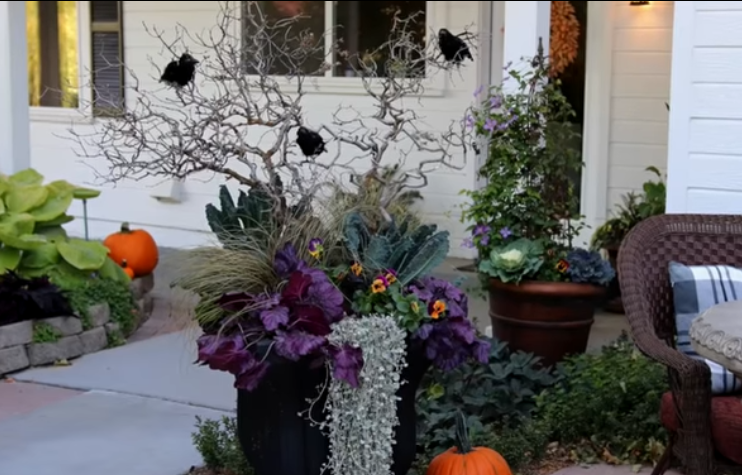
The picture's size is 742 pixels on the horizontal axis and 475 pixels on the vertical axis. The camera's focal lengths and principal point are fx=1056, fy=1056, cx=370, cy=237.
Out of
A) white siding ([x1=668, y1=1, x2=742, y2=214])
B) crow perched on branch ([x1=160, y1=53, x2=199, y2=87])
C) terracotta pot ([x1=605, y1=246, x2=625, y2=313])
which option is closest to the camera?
crow perched on branch ([x1=160, y1=53, x2=199, y2=87])

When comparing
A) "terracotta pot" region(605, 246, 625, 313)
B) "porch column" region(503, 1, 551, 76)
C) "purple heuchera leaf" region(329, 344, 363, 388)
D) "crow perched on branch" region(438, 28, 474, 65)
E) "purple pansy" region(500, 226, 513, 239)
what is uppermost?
"porch column" region(503, 1, 551, 76)

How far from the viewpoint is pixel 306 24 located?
8.62 meters

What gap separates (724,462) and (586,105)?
14.8ft

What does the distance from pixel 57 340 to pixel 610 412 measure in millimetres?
2914

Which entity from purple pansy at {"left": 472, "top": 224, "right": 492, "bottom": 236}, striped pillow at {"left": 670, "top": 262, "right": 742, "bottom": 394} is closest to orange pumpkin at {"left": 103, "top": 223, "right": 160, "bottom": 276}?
purple pansy at {"left": 472, "top": 224, "right": 492, "bottom": 236}

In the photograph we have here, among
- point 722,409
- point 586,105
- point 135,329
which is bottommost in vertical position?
point 135,329

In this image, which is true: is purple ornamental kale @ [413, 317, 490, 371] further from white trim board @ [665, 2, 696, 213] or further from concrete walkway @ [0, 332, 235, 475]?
white trim board @ [665, 2, 696, 213]

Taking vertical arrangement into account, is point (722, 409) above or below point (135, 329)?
above

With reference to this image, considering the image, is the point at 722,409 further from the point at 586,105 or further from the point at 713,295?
the point at 586,105

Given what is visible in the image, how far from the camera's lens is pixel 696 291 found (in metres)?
3.83

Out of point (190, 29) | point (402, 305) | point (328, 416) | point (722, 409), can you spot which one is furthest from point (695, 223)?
point (190, 29)

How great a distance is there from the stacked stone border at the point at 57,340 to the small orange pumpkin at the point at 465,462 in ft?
8.92

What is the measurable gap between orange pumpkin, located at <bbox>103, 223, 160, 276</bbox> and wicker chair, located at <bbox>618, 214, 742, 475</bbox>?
3712 millimetres

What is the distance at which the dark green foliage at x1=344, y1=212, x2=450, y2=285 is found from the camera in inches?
142
